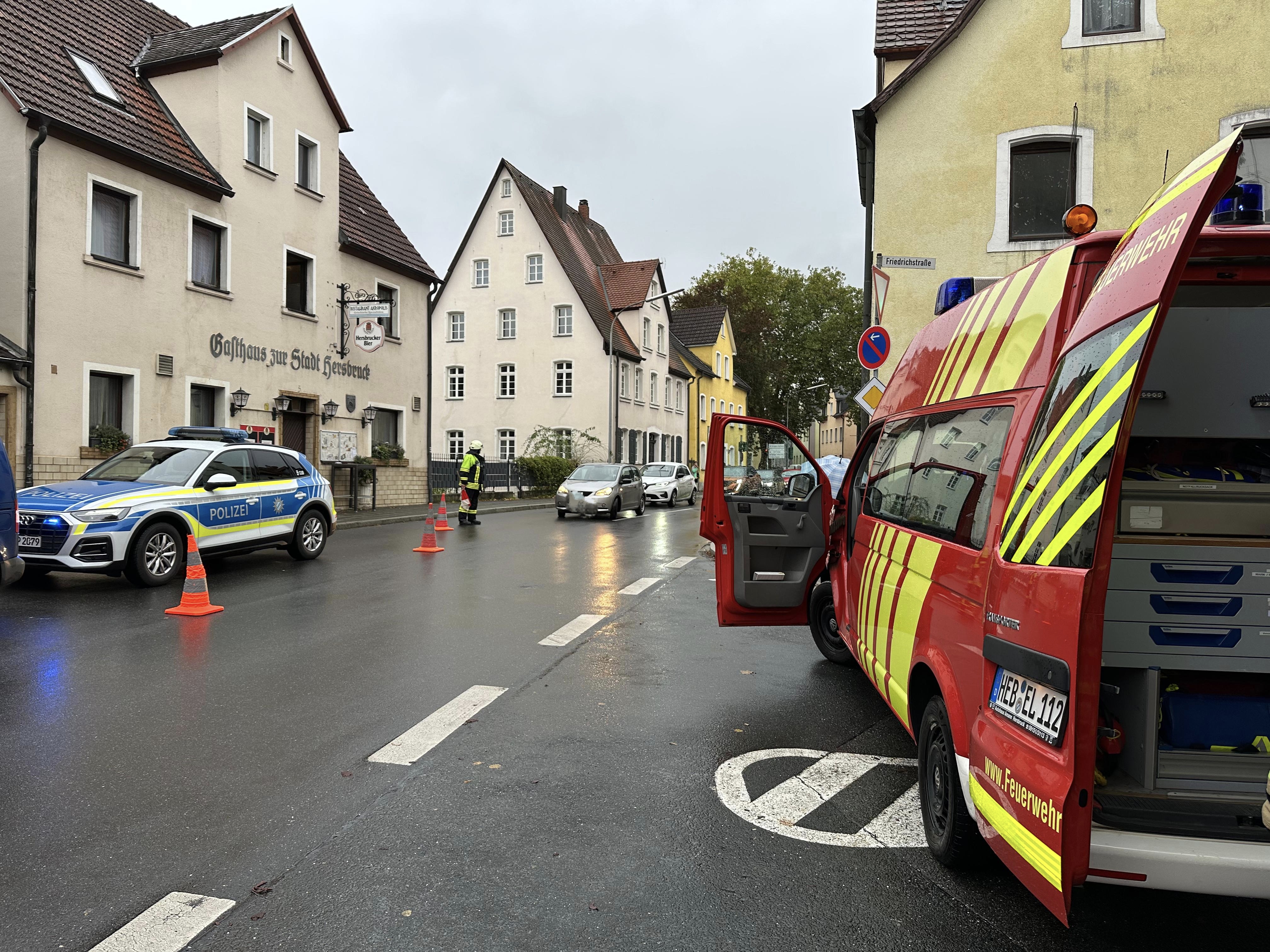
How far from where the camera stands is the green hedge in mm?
34469

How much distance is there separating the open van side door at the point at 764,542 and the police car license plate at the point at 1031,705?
338 centimetres

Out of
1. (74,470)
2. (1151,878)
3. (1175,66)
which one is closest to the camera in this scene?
(1151,878)

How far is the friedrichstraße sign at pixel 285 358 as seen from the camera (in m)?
19.5

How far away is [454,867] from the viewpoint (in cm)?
333

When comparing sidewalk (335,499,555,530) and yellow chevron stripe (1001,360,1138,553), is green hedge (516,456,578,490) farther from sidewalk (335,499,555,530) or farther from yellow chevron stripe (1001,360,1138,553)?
yellow chevron stripe (1001,360,1138,553)

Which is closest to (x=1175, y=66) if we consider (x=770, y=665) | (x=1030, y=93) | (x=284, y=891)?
(x=1030, y=93)

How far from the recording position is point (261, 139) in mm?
21406

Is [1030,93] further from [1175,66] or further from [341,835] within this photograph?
[341,835]

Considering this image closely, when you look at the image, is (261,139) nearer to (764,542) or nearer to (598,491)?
(598,491)

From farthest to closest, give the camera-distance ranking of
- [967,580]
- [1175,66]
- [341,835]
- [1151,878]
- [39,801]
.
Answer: [1175,66], [39,801], [341,835], [967,580], [1151,878]

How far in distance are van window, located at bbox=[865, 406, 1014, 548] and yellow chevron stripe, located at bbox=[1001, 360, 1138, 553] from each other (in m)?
0.27

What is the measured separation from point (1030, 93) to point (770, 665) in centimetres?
1200

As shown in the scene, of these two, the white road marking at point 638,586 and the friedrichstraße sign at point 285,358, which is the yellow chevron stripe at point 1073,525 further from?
the friedrichstraße sign at point 285,358

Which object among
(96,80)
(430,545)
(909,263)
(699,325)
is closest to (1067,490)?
(909,263)
